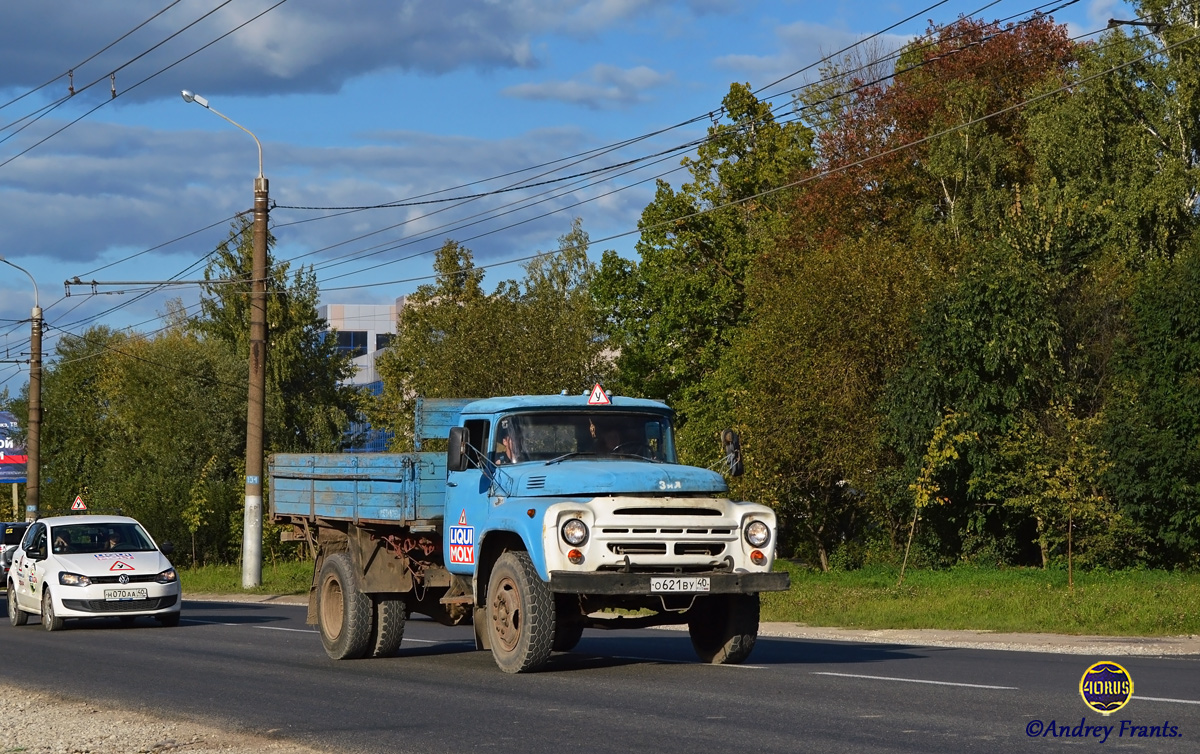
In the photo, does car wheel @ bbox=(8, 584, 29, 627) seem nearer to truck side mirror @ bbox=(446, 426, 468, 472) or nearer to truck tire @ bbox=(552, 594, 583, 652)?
truck side mirror @ bbox=(446, 426, 468, 472)

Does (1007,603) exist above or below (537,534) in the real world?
below

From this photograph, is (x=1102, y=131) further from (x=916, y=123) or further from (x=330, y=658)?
(x=330, y=658)

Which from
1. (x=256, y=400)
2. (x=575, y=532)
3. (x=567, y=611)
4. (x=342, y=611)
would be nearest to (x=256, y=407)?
(x=256, y=400)

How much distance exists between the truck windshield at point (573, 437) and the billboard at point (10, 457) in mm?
74916

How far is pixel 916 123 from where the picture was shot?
49.8m

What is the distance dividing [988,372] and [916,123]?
17.1m

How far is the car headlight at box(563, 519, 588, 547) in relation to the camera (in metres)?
12.6

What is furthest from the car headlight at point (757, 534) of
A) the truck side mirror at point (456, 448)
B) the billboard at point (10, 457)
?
the billboard at point (10, 457)

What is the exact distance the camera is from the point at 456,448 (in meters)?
13.8

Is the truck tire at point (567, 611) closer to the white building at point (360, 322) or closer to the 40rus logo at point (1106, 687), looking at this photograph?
the 40rus logo at point (1106, 687)

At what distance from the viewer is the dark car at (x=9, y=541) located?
3312 centimetres

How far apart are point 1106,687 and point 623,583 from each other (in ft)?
13.0

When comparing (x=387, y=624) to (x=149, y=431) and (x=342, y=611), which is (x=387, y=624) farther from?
(x=149, y=431)

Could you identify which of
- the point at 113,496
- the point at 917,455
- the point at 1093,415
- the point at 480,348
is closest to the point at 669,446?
the point at 917,455
